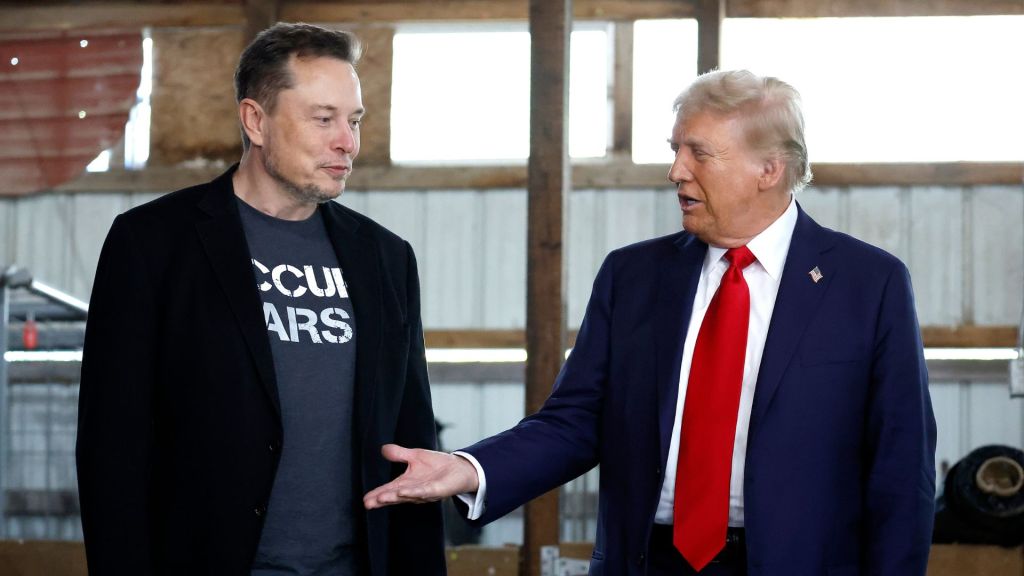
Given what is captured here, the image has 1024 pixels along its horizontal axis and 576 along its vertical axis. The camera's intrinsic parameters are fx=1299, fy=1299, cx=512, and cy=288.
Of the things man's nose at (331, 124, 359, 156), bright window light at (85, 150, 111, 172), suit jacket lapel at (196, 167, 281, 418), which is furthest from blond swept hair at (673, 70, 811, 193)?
bright window light at (85, 150, 111, 172)

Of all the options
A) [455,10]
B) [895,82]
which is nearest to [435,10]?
[455,10]

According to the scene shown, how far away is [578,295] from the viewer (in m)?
9.15

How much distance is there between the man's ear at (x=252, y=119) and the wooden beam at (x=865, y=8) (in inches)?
179

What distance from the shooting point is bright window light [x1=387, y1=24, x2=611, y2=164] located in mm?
9266

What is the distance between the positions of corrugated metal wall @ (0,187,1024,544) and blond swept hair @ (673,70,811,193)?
256 inches

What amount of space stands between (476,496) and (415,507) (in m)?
0.13

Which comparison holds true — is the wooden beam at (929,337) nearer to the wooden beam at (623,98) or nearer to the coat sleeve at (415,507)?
the wooden beam at (623,98)

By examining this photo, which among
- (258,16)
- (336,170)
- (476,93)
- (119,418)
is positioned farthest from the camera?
(476,93)

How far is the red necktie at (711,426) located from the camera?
2111 millimetres

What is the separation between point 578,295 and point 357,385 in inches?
275

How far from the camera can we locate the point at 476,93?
9539 mm

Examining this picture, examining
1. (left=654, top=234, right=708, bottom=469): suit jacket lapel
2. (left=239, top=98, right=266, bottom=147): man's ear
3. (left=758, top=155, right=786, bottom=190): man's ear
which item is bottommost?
(left=654, top=234, right=708, bottom=469): suit jacket lapel

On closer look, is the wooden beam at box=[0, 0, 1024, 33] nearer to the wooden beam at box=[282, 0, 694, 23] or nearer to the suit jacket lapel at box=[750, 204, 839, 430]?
the wooden beam at box=[282, 0, 694, 23]

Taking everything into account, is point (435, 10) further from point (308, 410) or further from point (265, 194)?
point (308, 410)
